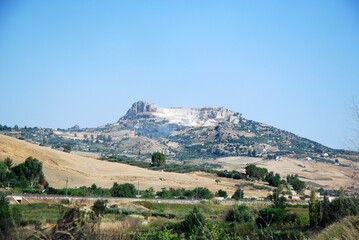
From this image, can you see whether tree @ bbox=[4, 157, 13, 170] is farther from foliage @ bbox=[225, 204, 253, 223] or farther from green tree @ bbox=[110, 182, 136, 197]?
foliage @ bbox=[225, 204, 253, 223]

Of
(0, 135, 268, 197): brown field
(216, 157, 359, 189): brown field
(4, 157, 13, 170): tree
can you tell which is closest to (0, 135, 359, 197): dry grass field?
(0, 135, 268, 197): brown field

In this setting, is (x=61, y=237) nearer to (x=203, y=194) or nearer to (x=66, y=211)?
(x=66, y=211)

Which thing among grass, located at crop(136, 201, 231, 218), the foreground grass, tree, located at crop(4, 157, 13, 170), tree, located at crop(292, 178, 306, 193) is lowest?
grass, located at crop(136, 201, 231, 218)

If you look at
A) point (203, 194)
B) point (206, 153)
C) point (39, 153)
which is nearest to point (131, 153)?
point (206, 153)

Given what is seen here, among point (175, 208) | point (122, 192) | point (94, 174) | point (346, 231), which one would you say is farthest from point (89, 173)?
point (346, 231)

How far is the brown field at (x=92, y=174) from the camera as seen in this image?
6197 cm

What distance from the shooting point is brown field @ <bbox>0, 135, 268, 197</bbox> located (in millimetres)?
61969

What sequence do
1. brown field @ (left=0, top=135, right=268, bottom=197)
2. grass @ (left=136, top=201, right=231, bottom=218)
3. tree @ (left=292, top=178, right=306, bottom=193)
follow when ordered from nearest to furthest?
grass @ (left=136, top=201, right=231, bottom=218) → brown field @ (left=0, top=135, right=268, bottom=197) → tree @ (left=292, top=178, right=306, bottom=193)

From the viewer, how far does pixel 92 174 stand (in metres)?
69.8

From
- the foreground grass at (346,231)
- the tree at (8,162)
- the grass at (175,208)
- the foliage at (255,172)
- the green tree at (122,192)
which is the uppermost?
the foliage at (255,172)

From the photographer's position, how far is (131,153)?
16688cm

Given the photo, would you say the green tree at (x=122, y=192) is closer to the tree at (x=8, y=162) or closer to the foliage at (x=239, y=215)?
the tree at (x=8, y=162)

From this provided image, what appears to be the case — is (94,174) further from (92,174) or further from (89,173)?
(89,173)

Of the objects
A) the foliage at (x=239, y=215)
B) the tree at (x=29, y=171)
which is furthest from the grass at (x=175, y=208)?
the tree at (x=29, y=171)
